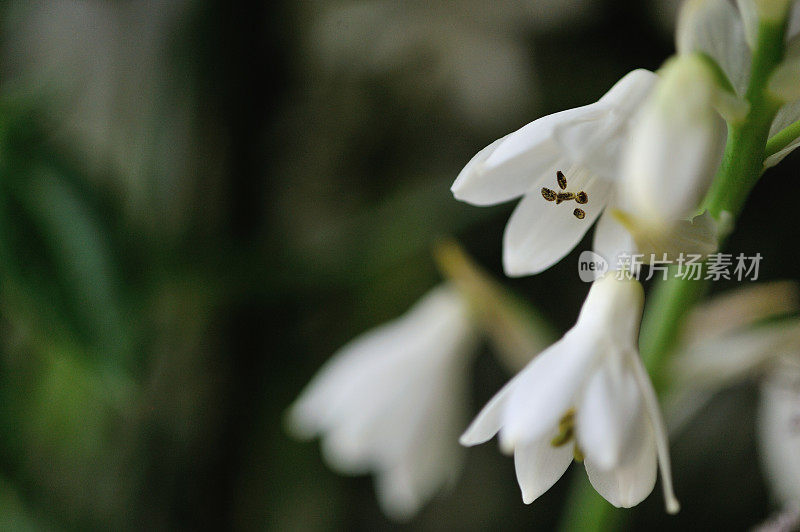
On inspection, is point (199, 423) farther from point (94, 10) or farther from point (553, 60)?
point (553, 60)

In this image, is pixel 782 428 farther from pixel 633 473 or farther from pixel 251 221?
pixel 251 221

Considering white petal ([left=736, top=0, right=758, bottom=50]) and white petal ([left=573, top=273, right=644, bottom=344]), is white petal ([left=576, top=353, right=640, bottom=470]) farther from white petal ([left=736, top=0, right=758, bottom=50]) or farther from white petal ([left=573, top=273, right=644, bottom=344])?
white petal ([left=736, top=0, right=758, bottom=50])

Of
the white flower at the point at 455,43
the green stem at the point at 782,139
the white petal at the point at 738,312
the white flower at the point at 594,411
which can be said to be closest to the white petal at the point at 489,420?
the white flower at the point at 594,411

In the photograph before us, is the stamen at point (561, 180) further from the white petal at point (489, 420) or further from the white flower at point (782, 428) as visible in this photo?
the white flower at point (782, 428)

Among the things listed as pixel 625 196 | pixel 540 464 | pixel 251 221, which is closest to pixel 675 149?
pixel 625 196

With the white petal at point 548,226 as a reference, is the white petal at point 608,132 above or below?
above

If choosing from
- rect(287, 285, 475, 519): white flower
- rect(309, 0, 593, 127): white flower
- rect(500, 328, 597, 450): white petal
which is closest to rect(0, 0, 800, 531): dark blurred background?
rect(309, 0, 593, 127): white flower

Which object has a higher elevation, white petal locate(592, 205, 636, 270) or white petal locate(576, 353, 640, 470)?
white petal locate(592, 205, 636, 270)
